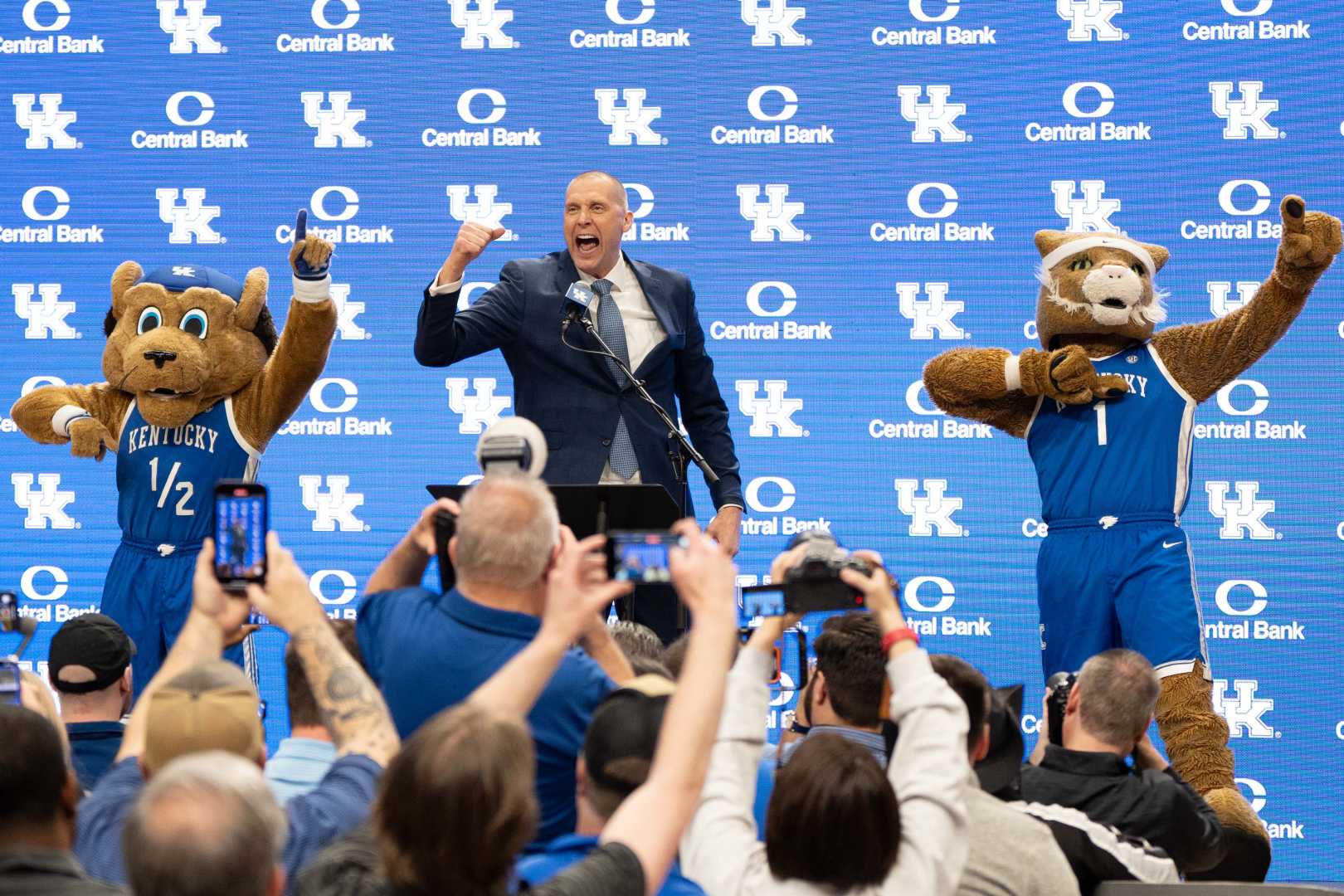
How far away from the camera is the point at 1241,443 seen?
6137 millimetres

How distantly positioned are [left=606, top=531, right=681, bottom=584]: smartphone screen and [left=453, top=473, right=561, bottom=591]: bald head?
0.97 ft

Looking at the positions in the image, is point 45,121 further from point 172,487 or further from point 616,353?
point 616,353

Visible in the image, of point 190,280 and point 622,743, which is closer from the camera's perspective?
point 622,743

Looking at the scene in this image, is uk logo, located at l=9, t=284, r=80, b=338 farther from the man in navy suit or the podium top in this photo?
the podium top

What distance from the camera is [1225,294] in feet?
20.2

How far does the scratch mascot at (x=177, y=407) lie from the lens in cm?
480

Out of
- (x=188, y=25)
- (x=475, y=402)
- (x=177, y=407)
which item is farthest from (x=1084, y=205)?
(x=188, y=25)

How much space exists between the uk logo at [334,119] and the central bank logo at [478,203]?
39 cm

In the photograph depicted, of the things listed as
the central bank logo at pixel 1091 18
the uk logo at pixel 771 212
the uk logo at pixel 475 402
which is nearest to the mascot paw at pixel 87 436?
the uk logo at pixel 475 402

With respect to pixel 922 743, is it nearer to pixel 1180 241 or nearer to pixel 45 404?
pixel 45 404

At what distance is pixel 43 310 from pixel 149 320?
66.9 inches

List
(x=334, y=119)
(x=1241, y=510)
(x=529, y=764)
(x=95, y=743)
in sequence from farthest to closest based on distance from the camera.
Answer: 1. (x=334, y=119)
2. (x=1241, y=510)
3. (x=95, y=743)
4. (x=529, y=764)

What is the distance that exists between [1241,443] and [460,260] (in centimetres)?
323

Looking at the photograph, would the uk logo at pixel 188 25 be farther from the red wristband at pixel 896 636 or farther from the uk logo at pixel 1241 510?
the red wristband at pixel 896 636
